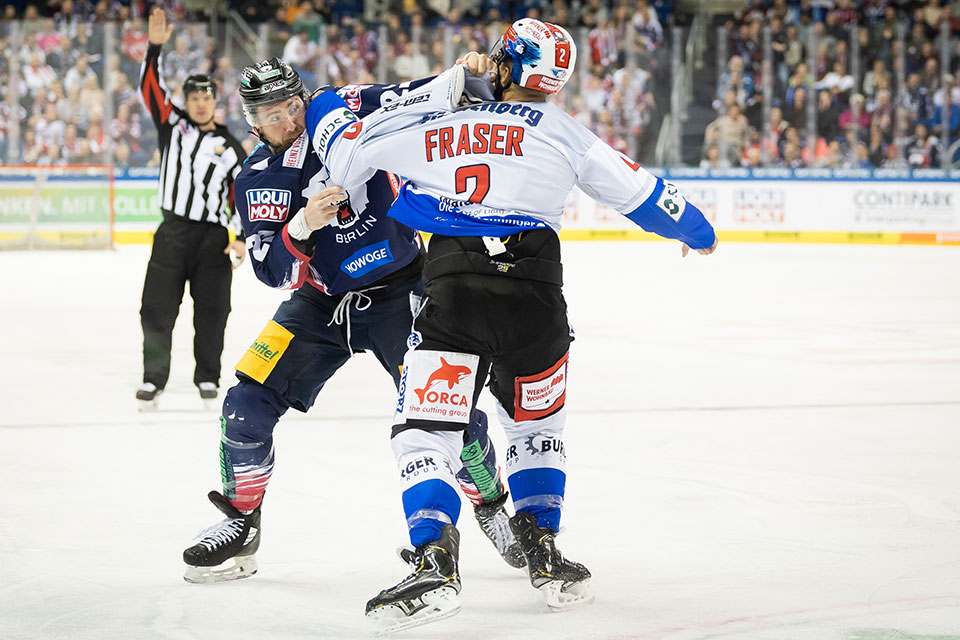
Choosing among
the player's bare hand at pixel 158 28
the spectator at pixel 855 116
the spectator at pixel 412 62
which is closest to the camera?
the player's bare hand at pixel 158 28

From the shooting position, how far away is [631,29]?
20.3m

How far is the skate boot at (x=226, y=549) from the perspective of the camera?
11.6 ft

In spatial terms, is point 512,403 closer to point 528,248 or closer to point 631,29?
point 528,248

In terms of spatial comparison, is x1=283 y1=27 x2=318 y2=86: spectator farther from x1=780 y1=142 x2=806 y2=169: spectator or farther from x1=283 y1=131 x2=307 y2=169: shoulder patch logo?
x1=283 y1=131 x2=307 y2=169: shoulder patch logo

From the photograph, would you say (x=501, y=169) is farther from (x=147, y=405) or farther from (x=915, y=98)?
(x=915, y=98)

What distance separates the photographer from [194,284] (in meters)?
6.69

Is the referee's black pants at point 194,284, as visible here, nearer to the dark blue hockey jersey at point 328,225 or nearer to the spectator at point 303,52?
the dark blue hockey jersey at point 328,225

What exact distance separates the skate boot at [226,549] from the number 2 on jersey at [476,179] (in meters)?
1.17

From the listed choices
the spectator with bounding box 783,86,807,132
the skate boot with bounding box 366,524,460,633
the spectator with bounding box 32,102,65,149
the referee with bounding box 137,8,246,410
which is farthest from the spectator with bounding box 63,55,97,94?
Answer: the skate boot with bounding box 366,524,460,633

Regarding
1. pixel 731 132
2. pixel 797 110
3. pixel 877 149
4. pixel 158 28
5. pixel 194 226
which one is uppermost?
pixel 797 110

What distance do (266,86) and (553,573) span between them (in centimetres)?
150

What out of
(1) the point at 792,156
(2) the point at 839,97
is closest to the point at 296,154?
(1) the point at 792,156

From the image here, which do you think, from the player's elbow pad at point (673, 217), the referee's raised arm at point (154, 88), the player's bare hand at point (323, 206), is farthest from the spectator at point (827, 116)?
the player's bare hand at point (323, 206)

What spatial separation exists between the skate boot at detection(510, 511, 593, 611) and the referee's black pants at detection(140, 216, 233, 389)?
3.67 m
